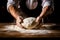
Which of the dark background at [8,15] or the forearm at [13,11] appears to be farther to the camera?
the dark background at [8,15]

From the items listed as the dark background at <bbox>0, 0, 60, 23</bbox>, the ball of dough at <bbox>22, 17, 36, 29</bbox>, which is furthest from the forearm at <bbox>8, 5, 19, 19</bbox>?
the dark background at <bbox>0, 0, 60, 23</bbox>

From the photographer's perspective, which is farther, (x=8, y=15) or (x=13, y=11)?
(x=8, y=15)

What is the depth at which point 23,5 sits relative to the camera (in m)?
1.30

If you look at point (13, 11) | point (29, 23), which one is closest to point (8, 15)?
point (13, 11)

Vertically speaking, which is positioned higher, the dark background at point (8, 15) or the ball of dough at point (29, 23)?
the dark background at point (8, 15)

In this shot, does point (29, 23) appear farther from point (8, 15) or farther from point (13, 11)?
point (8, 15)

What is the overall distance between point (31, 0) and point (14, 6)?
15cm

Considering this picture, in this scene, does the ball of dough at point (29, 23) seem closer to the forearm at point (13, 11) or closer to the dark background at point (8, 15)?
the forearm at point (13, 11)

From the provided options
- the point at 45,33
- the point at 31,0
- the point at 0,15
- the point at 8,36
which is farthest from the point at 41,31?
the point at 0,15

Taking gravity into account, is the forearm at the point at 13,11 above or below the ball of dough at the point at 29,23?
above

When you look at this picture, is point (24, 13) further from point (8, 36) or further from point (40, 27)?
point (8, 36)

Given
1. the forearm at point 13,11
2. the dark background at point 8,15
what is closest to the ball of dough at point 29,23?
the forearm at point 13,11

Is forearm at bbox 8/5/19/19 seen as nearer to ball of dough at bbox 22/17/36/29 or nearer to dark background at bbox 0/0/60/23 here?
ball of dough at bbox 22/17/36/29

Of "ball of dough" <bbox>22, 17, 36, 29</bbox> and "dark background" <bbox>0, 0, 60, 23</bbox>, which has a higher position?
"dark background" <bbox>0, 0, 60, 23</bbox>
